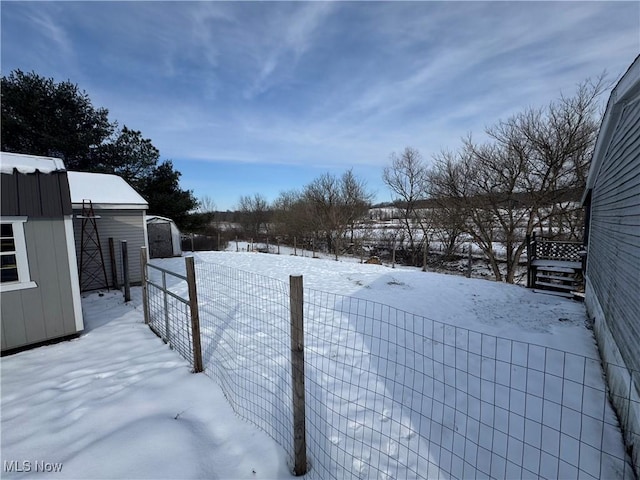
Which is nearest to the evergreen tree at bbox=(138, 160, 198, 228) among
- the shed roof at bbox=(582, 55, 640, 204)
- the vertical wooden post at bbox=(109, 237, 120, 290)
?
the vertical wooden post at bbox=(109, 237, 120, 290)

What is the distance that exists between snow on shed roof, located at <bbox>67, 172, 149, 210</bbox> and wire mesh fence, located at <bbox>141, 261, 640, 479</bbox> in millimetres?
6108

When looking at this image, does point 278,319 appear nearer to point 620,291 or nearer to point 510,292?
point 620,291

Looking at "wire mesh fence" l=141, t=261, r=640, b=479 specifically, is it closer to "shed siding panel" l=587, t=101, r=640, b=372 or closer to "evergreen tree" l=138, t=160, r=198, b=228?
"shed siding panel" l=587, t=101, r=640, b=372

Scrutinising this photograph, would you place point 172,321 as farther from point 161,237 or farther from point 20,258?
point 161,237

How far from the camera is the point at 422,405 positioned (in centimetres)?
297

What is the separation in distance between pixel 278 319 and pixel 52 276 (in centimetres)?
336

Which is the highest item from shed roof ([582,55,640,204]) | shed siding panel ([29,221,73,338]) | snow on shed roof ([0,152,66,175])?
shed roof ([582,55,640,204])

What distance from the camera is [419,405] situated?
296cm

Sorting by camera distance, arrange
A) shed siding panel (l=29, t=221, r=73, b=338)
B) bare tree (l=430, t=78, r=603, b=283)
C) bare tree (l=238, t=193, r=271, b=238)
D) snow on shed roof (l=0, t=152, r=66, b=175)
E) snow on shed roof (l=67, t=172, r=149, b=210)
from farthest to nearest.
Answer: bare tree (l=238, t=193, r=271, b=238) < bare tree (l=430, t=78, r=603, b=283) < snow on shed roof (l=67, t=172, r=149, b=210) < shed siding panel (l=29, t=221, r=73, b=338) < snow on shed roof (l=0, t=152, r=66, b=175)

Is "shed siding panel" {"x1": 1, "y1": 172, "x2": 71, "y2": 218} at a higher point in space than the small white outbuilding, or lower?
higher

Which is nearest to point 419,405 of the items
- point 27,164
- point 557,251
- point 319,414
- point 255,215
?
point 319,414

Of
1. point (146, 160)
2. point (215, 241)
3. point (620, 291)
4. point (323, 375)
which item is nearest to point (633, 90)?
point (620, 291)

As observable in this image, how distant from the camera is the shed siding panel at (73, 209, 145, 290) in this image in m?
8.55

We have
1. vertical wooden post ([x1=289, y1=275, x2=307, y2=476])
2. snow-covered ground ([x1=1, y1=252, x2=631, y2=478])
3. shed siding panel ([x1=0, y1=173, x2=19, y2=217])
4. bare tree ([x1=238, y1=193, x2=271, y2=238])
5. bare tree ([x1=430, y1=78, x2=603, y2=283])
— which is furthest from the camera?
bare tree ([x1=238, y1=193, x2=271, y2=238])
